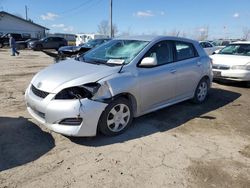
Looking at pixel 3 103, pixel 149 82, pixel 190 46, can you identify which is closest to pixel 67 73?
pixel 149 82

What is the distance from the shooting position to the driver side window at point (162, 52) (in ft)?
16.0

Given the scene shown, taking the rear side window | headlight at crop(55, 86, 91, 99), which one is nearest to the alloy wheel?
headlight at crop(55, 86, 91, 99)

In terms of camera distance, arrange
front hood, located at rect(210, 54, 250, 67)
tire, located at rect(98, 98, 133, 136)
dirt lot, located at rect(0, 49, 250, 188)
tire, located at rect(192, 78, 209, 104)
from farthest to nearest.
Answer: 1. front hood, located at rect(210, 54, 250, 67)
2. tire, located at rect(192, 78, 209, 104)
3. tire, located at rect(98, 98, 133, 136)
4. dirt lot, located at rect(0, 49, 250, 188)

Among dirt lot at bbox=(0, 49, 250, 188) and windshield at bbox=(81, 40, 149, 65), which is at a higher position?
windshield at bbox=(81, 40, 149, 65)

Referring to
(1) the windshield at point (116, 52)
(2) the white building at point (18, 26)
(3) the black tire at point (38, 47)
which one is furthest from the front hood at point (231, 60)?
(2) the white building at point (18, 26)

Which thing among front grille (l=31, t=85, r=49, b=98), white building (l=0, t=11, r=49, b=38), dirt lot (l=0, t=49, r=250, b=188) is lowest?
dirt lot (l=0, t=49, r=250, b=188)

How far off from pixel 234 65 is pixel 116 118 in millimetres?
5722

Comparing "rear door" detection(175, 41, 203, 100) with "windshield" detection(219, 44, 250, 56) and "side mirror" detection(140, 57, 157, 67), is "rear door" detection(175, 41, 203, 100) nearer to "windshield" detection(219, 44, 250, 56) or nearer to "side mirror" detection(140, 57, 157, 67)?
"side mirror" detection(140, 57, 157, 67)

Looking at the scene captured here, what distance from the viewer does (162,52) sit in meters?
5.09

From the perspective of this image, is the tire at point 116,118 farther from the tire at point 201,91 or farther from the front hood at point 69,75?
the tire at point 201,91

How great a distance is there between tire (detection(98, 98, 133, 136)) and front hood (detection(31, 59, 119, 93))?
501mm

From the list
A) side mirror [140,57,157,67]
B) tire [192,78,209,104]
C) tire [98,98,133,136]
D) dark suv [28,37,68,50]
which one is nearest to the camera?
tire [98,98,133,136]

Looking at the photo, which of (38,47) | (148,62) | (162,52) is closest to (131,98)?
(148,62)

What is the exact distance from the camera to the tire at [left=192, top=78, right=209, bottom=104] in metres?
6.22
